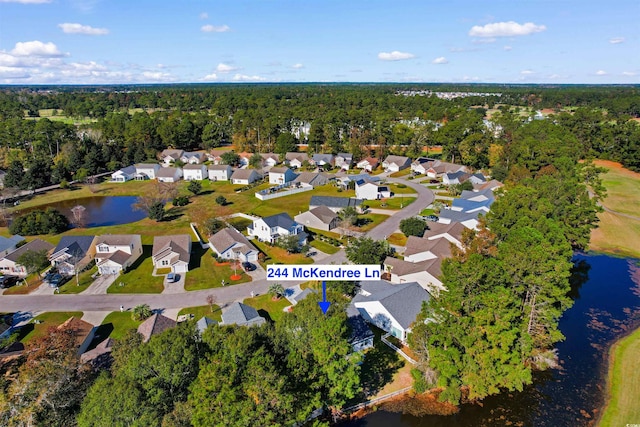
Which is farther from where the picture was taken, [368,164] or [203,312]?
[368,164]

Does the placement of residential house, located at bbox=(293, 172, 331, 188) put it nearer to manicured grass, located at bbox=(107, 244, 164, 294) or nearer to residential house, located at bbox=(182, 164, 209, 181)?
residential house, located at bbox=(182, 164, 209, 181)

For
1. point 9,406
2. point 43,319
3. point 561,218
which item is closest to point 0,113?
point 43,319

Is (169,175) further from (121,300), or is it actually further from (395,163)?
(121,300)

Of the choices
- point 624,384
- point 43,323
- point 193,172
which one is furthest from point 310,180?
point 624,384

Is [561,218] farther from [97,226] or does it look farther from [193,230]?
[97,226]

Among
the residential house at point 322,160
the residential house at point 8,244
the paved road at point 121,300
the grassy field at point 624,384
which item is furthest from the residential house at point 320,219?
the residential house at point 322,160

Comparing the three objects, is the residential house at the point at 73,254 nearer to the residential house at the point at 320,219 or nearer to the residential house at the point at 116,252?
the residential house at the point at 116,252
